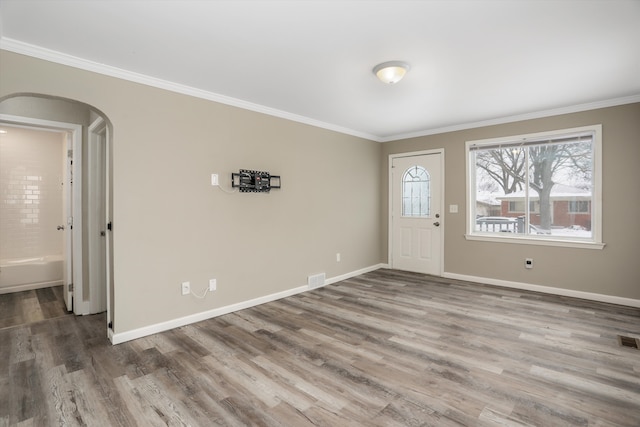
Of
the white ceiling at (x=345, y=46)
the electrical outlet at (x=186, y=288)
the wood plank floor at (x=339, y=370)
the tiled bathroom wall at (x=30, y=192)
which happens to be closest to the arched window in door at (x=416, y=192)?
the white ceiling at (x=345, y=46)

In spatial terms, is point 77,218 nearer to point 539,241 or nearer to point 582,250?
point 539,241

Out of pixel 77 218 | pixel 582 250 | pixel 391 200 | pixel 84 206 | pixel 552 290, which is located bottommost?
pixel 552 290

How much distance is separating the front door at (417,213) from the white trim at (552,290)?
1.62 feet

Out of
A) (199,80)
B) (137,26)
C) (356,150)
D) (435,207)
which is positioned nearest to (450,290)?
(435,207)

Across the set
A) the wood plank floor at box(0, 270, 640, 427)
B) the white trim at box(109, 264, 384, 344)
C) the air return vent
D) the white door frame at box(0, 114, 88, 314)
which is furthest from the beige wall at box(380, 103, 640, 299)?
the white door frame at box(0, 114, 88, 314)

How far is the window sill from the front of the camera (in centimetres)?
406

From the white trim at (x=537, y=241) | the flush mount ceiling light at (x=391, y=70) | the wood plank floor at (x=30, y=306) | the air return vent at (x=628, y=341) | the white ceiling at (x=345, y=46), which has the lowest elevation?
the wood plank floor at (x=30, y=306)

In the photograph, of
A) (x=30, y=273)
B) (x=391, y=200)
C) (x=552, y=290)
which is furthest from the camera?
(x=391, y=200)

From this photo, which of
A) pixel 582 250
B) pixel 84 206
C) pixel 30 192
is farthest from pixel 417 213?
pixel 30 192

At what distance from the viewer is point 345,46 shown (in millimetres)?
2508

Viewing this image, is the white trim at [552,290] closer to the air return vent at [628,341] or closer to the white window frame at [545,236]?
the white window frame at [545,236]

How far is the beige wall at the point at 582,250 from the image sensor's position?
3.81 meters

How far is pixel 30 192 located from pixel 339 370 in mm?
5576

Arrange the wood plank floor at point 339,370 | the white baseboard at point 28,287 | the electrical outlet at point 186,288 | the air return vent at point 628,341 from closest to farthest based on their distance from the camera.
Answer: the wood plank floor at point 339,370 < the air return vent at point 628,341 < the electrical outlet at point 186,288 < the white baseboard at point 28,287
